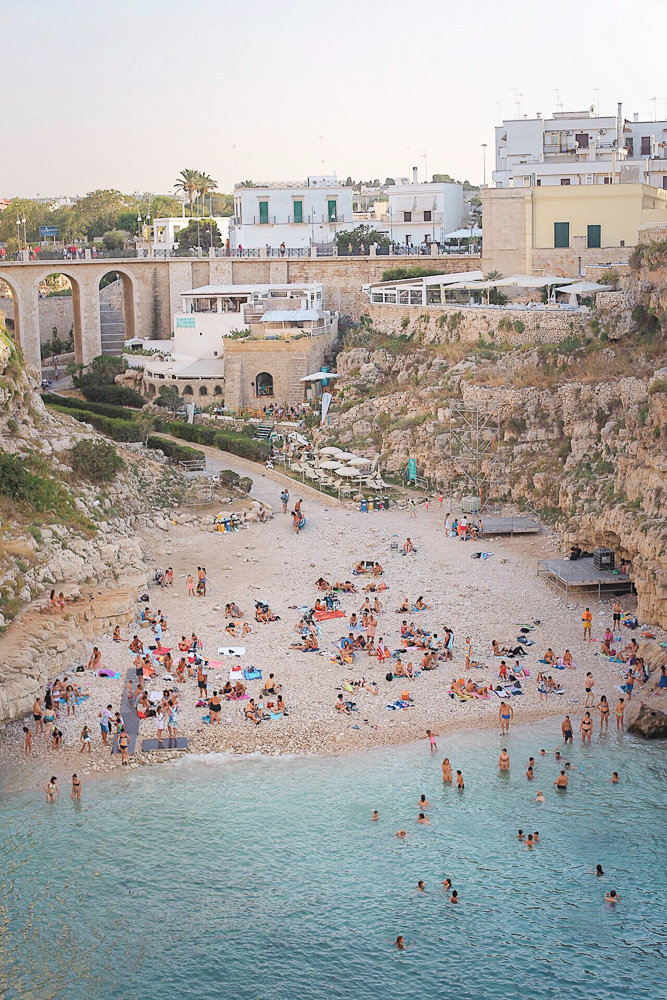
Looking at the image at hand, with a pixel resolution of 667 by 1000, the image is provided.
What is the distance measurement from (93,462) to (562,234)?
81.4 ft

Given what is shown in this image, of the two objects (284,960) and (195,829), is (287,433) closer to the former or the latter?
(195,829)

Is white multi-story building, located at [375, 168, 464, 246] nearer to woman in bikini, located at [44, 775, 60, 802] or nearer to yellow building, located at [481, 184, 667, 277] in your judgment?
yellow building, located at [481, 184, 667, 277]

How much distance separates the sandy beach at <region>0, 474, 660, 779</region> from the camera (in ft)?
86.3

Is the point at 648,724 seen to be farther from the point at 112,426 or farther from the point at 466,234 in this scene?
the point at 466,234

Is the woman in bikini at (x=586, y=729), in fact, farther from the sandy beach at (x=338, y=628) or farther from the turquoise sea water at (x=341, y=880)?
the sandy beach at (x=338, y=628)

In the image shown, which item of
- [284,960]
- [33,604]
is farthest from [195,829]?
[33,604]

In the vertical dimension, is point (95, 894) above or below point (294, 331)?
below

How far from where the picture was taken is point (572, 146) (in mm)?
68500

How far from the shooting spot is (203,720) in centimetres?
2680

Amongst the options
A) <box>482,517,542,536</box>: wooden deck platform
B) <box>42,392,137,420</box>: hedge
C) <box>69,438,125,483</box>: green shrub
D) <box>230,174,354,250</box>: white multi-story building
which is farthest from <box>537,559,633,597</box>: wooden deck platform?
<box>230,174,354,250</box>: white multi-story building

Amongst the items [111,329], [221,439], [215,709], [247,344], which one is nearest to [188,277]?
[247,344]

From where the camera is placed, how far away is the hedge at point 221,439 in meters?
49.4

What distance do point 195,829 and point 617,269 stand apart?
34.3 m

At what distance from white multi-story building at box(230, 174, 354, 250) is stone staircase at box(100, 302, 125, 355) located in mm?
9137
